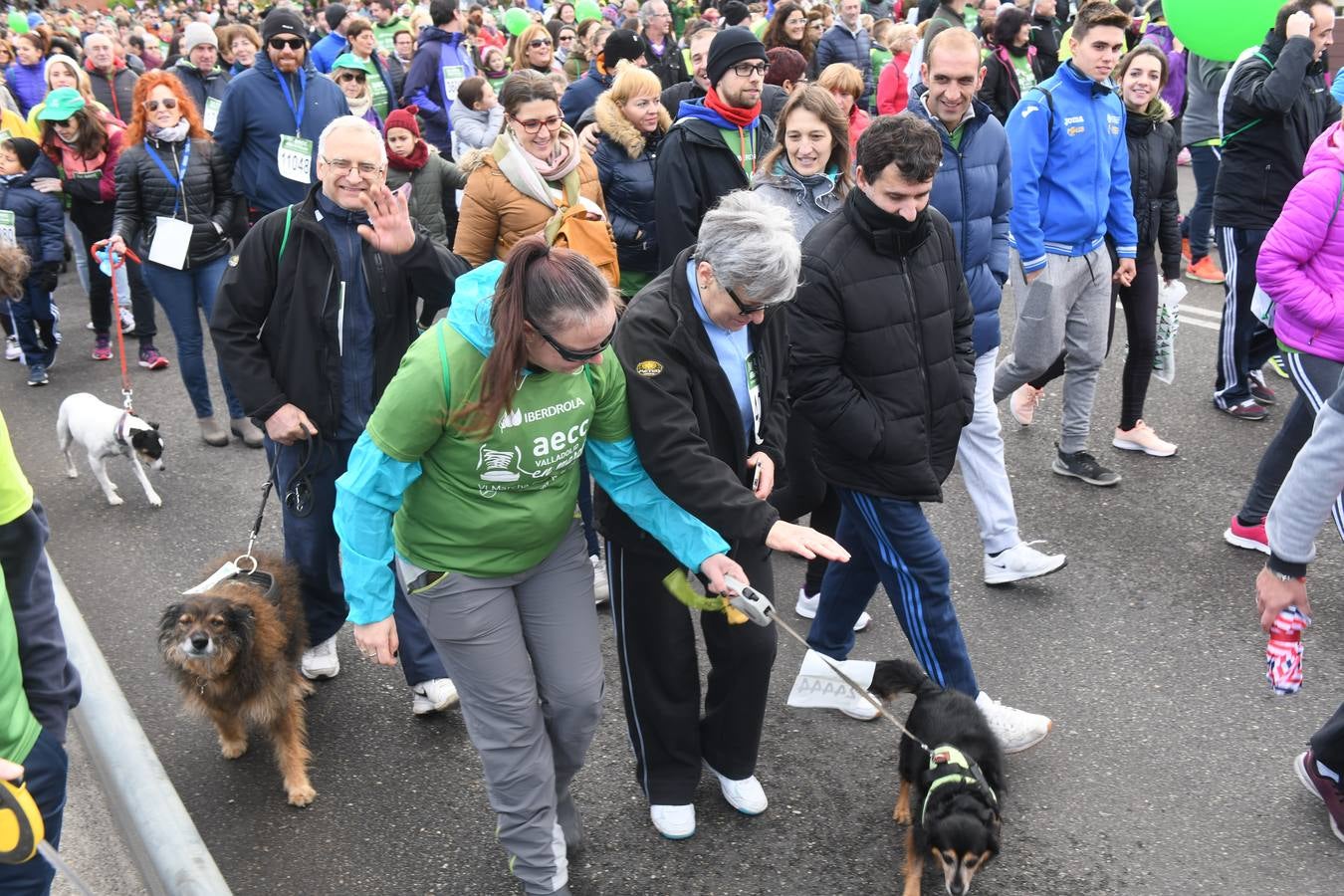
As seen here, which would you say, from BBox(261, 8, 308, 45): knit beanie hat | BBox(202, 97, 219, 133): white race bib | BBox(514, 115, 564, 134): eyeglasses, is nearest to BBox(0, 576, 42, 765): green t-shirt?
BBox(514, 115, 564, 134): eyeglasses

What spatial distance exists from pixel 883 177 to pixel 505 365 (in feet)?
4.60

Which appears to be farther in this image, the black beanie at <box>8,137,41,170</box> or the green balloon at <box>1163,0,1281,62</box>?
the black beanie at <box>8,137,41,170</box>

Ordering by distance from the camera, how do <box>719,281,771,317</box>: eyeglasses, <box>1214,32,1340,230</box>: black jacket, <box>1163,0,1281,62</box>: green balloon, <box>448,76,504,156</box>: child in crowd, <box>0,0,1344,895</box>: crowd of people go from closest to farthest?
<box>0,0,1344,895</box>: crowd of people < <box>719,281,771,317</box>: eyeglasses < <box>1214,32,1340,230</box>: black jacket < <box>1163,0,1281,62</box>: green balloon < <box>448,76,504,156</box>: child in crowd

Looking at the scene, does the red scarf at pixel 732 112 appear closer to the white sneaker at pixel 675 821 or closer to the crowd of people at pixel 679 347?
the crowd of people at pixel 679 347

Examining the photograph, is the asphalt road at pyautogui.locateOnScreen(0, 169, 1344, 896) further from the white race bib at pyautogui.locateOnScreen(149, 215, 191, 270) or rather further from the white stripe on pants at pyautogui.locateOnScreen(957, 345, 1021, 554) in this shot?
the white race bib at pyautogui.locateOnScreen(149, 215, 191, 270)

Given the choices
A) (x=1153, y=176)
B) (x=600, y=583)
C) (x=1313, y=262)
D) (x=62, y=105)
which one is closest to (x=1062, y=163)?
(x=1153, y=176)

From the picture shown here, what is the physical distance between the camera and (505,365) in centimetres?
284

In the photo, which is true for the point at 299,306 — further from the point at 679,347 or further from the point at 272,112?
the point at 272,112

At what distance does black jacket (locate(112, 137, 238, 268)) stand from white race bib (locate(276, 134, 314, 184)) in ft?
2.80

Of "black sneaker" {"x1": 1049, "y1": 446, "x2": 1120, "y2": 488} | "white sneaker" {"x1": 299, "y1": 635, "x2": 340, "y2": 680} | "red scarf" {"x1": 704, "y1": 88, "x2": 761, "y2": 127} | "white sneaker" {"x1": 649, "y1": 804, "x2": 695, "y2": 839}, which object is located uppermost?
"red scarf" {"x1": 704, "y1": 88, "x2": 761, "y2": 127}

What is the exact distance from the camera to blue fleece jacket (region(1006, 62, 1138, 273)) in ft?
17.6

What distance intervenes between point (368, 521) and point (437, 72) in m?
8.66

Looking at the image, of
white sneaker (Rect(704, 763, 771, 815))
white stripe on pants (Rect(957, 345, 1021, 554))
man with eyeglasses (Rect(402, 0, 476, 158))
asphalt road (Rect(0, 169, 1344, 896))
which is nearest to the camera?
asphalt road (Rect(0, 169, 1344, 896))

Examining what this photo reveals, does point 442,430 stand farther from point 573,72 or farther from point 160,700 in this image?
point 573,72
